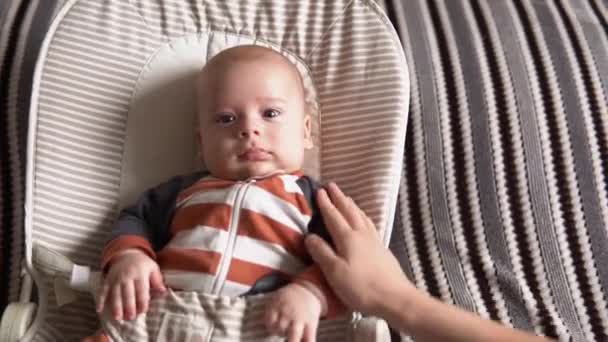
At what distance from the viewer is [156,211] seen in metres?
0.99

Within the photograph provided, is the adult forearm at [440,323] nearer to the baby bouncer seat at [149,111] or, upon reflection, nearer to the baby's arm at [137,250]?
the baby bouncer seat at [149,111]

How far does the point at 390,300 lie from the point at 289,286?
13 cm

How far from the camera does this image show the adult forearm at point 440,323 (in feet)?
2.49

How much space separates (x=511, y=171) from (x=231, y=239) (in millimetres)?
523

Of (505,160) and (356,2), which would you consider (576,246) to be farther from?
(356,2)

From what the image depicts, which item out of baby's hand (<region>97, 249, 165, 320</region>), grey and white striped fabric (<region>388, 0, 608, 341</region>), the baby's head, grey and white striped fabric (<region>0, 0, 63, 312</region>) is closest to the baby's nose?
the baby's head

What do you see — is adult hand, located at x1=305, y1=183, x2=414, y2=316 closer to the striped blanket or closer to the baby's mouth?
the baby's mouth

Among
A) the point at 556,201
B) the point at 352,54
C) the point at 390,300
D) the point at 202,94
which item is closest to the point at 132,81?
the point at 202,94

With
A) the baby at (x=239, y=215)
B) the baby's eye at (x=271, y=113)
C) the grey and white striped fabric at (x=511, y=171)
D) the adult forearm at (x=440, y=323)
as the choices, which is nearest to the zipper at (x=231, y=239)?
the baby at (x=239, y=215)

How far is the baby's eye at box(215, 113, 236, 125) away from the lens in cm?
97

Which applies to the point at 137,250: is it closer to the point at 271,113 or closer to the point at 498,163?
the point at 271,113

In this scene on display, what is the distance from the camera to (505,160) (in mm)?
1149

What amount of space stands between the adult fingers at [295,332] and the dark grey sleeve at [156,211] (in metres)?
0.26

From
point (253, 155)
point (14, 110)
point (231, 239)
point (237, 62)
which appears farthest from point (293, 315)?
point (14, 110)
